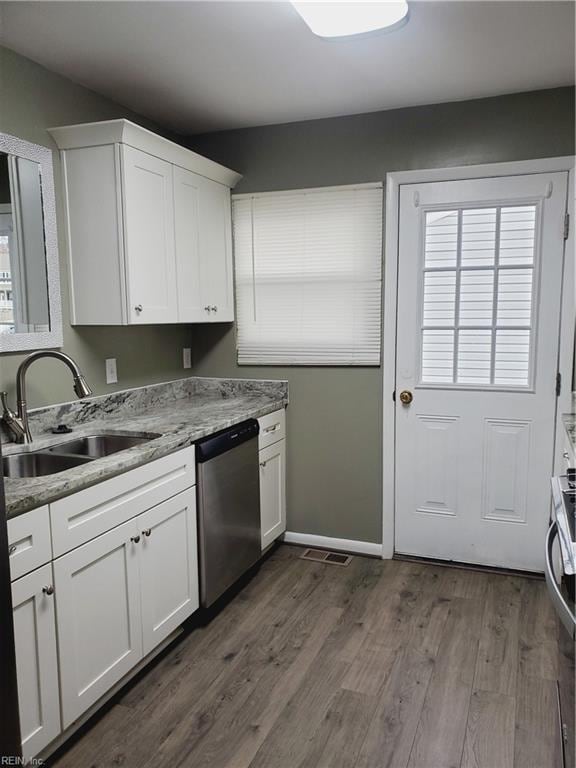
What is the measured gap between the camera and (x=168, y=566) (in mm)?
2295

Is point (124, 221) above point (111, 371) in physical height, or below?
above

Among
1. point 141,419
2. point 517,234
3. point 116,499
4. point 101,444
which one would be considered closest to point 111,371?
point 141,419

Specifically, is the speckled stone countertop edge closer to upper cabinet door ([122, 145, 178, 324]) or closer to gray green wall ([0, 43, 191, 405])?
upper cabinet door ([122, 145, 178, 324])

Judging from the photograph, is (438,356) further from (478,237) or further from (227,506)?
(227,506)

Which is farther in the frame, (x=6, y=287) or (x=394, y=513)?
(x=394, y=513)

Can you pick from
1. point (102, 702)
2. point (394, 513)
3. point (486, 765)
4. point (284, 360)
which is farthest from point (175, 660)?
point (284, 360)

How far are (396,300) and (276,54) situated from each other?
4.46ft

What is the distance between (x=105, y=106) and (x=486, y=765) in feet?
10.1

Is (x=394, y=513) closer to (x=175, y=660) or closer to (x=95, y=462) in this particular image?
(x=175, y=660)

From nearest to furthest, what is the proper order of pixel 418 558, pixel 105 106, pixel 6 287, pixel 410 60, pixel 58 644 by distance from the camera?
pixel 58 644 → pixel 6 287 → pixel 410 60 → pixel 105 106 → pixel 418 558

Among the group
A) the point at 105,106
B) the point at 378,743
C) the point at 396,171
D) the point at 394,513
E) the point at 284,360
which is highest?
the point at 105,106

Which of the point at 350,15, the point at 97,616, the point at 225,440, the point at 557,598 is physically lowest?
the point at 97,616

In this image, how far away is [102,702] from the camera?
201 centimetres

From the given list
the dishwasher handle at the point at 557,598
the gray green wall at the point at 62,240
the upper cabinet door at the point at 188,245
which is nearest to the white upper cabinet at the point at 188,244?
the upper cabinet door at the point at 188,245
